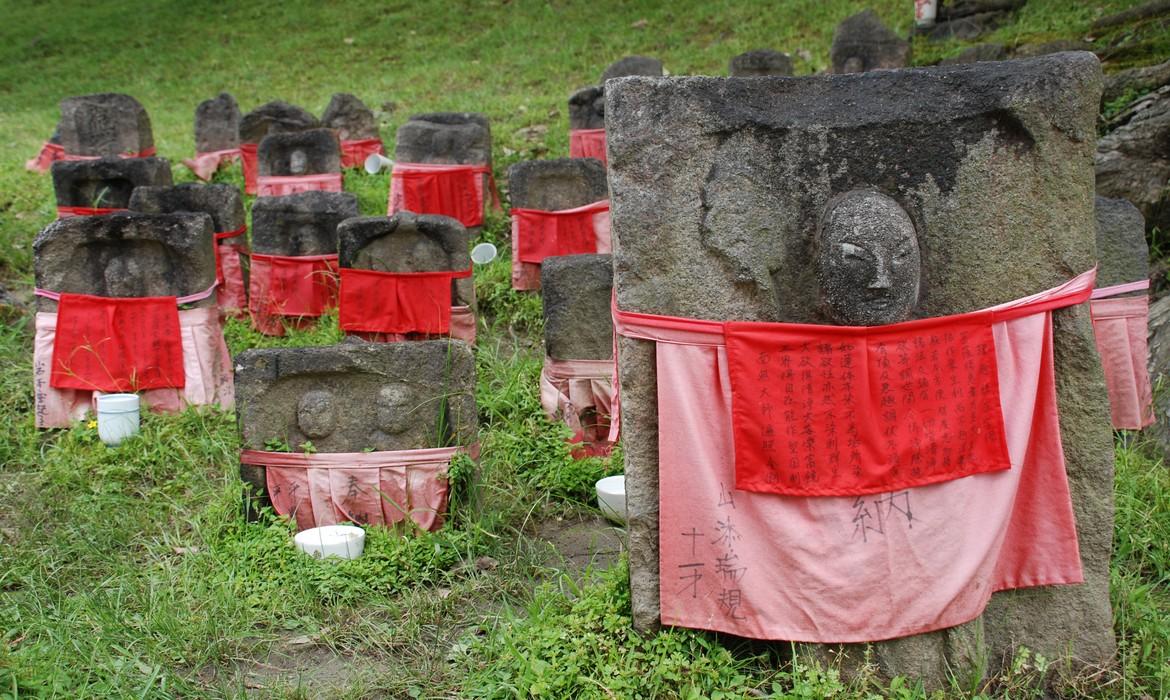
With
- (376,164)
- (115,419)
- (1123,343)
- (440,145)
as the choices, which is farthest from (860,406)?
(376,164)

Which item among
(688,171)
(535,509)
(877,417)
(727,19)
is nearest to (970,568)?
(877,417)

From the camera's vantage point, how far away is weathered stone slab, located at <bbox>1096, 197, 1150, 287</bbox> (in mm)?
4520

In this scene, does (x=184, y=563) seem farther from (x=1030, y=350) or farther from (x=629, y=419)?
(x=1030, y=350)

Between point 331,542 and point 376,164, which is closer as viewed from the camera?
point 331,542

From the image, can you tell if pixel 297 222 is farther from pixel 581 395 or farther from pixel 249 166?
pixel 249 166

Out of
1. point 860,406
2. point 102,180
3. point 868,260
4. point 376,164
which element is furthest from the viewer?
point 376,164

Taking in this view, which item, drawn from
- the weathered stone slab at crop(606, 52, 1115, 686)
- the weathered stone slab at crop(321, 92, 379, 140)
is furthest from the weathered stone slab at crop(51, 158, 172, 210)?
the weathered stone slab at crop(606, 52, 1115, 686)

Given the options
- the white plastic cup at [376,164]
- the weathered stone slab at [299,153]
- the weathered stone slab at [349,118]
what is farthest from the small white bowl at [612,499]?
the weathered stone slab at [349,118]

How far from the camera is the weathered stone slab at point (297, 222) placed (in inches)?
256

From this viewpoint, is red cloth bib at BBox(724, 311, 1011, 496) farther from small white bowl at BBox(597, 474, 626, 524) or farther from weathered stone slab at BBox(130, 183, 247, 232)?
weathered stone slab at BBox(130, 183, 247, 232)

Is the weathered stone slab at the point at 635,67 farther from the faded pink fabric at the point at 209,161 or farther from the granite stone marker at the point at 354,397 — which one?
the granite stone marker at the point at 354,397

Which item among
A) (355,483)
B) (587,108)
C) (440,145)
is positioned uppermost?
(587,108)

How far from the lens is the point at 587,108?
873 centimetres

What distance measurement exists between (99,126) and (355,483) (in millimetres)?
6944
